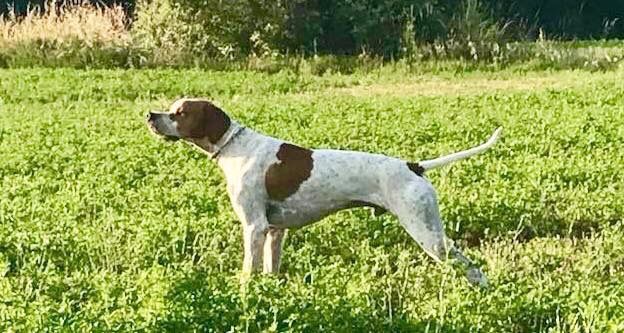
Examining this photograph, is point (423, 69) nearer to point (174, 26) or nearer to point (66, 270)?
point (174, 26)

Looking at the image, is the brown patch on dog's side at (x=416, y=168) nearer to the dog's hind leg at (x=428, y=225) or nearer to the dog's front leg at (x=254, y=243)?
the dog's hind leg at (x=428, y=225)

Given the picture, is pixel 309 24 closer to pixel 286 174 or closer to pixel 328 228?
pixel 328 228

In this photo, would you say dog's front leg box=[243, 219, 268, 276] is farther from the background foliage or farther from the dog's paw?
the background foliage

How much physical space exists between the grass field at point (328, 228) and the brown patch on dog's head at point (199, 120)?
2.17ft

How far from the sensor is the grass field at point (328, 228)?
5.79 metres

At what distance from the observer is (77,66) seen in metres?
19.7

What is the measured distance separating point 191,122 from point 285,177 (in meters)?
0.54

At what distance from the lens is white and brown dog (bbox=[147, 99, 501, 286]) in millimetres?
6648

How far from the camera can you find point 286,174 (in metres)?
6.82

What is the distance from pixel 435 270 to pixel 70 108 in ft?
26.7

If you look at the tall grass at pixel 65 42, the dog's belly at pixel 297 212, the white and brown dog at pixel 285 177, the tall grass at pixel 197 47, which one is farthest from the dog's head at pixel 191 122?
the tall grass at pixel 65 42

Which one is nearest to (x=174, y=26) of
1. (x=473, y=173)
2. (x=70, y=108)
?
(x=70, y=108)

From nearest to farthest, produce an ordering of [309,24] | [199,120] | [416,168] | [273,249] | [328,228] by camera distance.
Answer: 1. [416,168]
2. [199,120]
3. [273,249]
4. [328,228]
5. [309,24]

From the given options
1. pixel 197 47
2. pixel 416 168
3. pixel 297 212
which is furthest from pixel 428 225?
pixel 197 47
